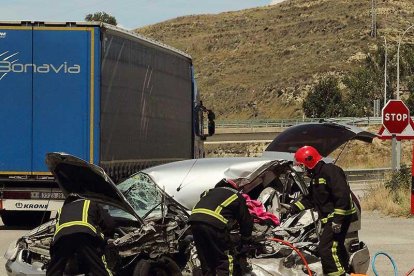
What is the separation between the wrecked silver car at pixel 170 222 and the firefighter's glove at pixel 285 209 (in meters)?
0.06

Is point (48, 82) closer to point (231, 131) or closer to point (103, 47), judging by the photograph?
point (103, 47)

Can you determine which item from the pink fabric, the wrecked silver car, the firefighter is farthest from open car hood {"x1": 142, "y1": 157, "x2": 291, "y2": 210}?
the firefighter

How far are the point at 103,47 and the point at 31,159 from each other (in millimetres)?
2256

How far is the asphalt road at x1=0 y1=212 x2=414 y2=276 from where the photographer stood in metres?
10.1

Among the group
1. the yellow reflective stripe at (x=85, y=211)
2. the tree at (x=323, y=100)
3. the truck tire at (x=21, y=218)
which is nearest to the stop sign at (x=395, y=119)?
the truck tire at (x=21, y=218)

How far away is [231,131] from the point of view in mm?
62812

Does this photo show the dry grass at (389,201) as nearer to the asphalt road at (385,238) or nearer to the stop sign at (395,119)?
the asphalt road at (385,238)

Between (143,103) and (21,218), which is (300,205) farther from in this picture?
(21,218)

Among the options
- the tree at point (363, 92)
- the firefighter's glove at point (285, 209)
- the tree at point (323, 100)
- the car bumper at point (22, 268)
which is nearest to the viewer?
the car bumper at point (22, 268)

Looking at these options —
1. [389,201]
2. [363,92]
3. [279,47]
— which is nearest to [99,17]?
[279,47]

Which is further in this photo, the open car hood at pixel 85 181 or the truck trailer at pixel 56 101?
the truck trailer at pixel 56 101

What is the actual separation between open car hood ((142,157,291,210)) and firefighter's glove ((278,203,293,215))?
1.49 ft

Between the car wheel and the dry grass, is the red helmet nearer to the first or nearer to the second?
the car wheel

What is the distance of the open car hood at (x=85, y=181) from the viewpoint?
23.4 feet
